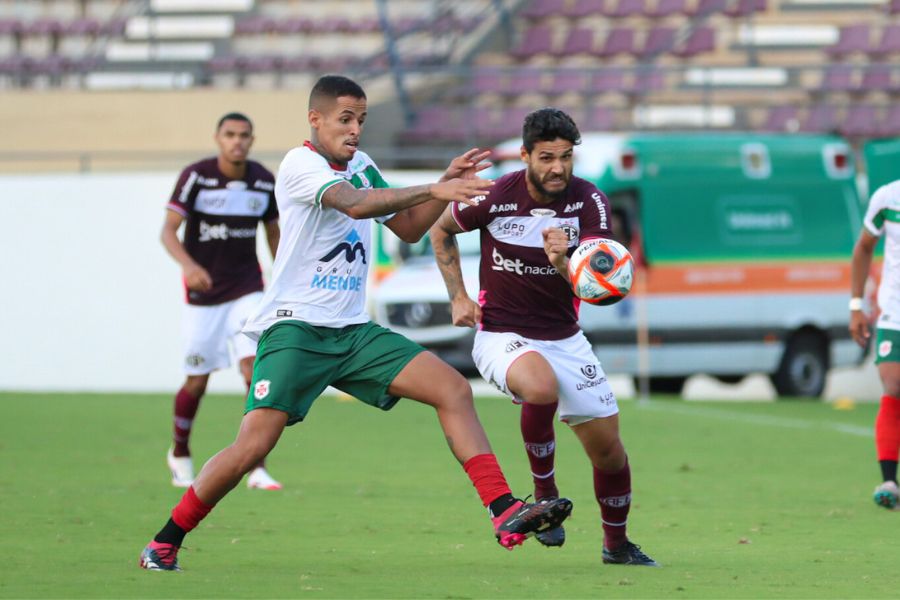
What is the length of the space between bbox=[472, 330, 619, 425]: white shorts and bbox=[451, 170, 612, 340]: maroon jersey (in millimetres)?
52

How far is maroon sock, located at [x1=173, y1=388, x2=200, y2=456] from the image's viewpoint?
35.0 feet

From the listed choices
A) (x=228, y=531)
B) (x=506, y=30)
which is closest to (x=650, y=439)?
(x=228, y=531)

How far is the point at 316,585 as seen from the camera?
6590 mm

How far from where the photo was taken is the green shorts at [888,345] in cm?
989

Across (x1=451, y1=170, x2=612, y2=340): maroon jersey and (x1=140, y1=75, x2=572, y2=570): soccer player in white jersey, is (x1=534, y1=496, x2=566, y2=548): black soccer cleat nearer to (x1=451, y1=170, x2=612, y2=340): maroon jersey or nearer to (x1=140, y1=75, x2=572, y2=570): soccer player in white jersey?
(x1=140, y1=75, x2=572, y2=570): soccer player in white jersey

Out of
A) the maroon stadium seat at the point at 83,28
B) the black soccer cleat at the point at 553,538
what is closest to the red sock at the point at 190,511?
the black soccer cleat at the point at 553,538

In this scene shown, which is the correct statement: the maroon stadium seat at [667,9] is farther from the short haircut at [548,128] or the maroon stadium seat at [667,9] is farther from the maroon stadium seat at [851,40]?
the short haircut at [548,128]

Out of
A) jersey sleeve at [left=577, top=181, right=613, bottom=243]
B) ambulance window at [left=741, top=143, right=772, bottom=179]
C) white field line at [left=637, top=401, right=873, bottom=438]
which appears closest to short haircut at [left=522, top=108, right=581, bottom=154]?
jersey sleeve at [left=577, top=181, right=613, bottom=243]

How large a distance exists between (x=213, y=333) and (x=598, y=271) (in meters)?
4.23

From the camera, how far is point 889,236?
1000cm

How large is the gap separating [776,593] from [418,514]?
3227mm

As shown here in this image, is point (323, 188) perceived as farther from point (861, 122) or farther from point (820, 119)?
point (861, 122)

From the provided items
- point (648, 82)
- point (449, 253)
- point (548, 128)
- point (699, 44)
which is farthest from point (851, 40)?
point (548, 128)

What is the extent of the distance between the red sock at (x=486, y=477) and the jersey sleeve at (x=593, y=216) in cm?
119
